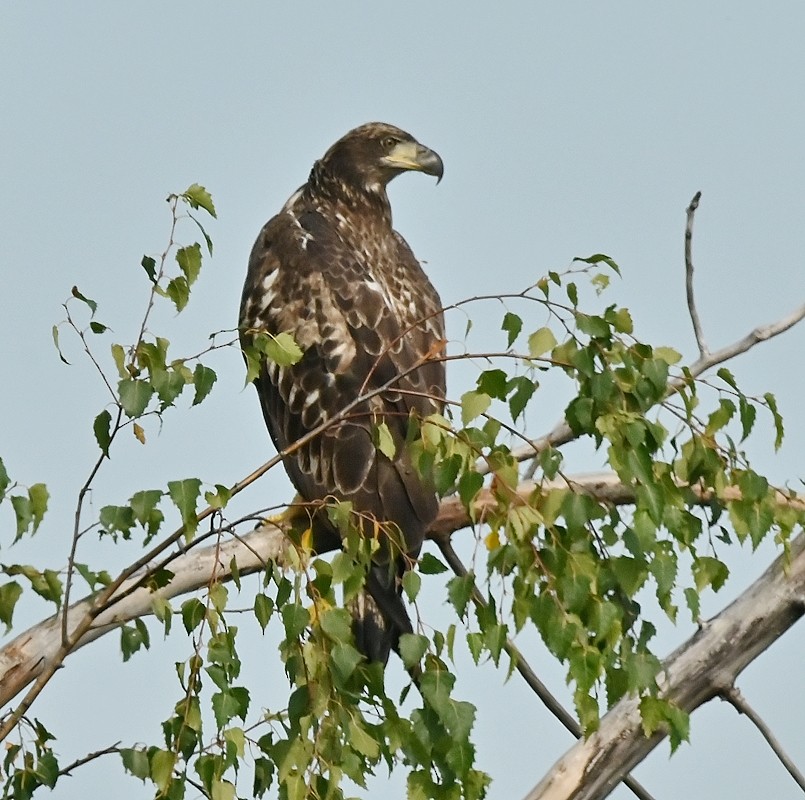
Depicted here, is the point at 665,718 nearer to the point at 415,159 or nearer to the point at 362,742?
the point at 362,742

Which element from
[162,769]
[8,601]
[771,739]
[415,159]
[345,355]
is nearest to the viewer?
[162,769]

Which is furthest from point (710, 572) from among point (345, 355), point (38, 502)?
point (345, 355)

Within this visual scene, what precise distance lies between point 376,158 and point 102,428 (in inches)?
150

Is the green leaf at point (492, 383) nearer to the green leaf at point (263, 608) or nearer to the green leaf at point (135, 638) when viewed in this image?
the green leaf at point (263, 608)

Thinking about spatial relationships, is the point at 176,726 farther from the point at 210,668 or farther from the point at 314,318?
the point at 314,318

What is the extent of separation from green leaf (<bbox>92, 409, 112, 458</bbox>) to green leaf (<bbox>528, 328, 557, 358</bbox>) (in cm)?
86

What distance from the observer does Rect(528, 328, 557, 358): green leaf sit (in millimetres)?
2895

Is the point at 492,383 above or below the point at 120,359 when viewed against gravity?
below

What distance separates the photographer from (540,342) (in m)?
2.90

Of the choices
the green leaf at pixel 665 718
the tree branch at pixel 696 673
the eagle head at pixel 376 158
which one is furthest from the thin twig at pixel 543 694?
the eagle head at pixel 376 158

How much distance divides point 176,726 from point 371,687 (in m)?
0.38

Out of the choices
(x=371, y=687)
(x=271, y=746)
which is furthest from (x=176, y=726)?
(x=371, y=687)

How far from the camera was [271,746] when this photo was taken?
2.96 m

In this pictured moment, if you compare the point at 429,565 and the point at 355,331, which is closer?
the point at 429,565
